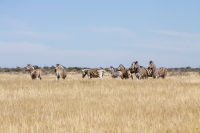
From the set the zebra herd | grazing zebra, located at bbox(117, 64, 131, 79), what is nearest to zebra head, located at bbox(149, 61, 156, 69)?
the zebra herd

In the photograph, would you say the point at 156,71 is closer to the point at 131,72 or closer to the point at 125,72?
the point at 131,72

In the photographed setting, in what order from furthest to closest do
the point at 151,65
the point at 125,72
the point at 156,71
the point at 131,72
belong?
the point at 125,72 → the point at 156,71 → the point at 151,65 → the point at 131,72

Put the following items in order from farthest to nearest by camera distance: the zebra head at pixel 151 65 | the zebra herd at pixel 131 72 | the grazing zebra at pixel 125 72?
the grazing zebra at pixel 125 72, the zebra head at pixel 151 65, the zebra herd at pixel 131 72

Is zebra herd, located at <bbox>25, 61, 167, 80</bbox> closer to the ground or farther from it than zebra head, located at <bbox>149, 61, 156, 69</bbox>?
closer to the ground

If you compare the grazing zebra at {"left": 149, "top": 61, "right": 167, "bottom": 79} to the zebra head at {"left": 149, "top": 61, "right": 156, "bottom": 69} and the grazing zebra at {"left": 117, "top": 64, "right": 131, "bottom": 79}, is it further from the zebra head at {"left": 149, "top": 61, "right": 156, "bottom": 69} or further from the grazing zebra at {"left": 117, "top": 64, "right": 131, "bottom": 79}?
the grazing zebra at {"left": 117, "top": 64, "right": 131, "bottom": 79}

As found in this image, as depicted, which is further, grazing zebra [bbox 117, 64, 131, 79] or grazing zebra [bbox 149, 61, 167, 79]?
grazing zebra [bbox 117, 64, 131, 79]


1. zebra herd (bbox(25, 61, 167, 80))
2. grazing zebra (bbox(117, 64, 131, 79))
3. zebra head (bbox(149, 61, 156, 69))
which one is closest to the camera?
zebra herd (bbox(25, 61, 167, 80))

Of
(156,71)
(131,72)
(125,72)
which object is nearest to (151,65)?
(156,71)

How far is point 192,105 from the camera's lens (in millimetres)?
6863

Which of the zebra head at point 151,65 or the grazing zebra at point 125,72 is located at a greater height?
the zebra head at point 151,65

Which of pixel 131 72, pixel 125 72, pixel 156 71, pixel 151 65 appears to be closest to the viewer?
pixel 131 72

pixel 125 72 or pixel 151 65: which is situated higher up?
pixel 151 65

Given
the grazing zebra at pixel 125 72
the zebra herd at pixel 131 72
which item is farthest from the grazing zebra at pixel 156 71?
the grazing zebra at pixel 125 72

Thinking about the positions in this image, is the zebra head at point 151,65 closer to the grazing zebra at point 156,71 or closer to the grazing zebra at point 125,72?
the grazing zebra at point 156,71
